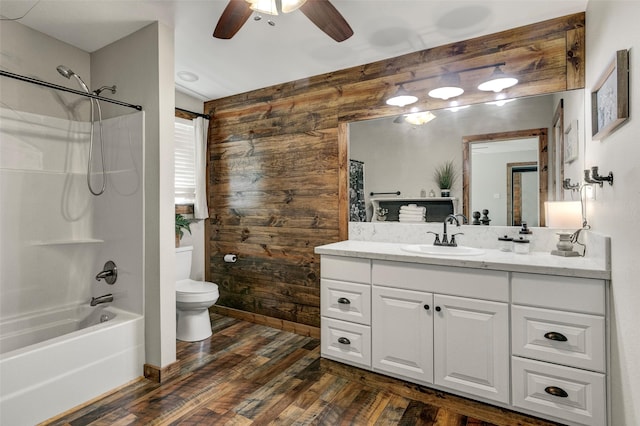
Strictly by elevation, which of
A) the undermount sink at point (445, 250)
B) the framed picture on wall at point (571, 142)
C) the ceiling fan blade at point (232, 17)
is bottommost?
the undermount sink at point (445, 250)

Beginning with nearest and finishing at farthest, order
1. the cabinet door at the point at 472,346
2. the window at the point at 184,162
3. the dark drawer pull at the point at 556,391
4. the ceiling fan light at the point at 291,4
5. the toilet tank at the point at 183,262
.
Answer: the ceiling fan light at the point at 291,4 → the dark drawer pull at the point at 556,391 → the cabinet door at the point at 472,346 → the toilet tank at the point at 183,262 → the window at the point at 184,162

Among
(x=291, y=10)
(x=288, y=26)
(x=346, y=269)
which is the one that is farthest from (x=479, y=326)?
(x=288, y=26)

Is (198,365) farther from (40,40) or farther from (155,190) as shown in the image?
(40,40)

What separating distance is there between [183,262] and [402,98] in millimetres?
2434

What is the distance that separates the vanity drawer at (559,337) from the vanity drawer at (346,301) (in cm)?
84

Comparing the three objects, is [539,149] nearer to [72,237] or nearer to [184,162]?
[184,162]

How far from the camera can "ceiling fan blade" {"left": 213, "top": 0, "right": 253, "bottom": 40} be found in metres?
1.64

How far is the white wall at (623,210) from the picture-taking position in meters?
1.21

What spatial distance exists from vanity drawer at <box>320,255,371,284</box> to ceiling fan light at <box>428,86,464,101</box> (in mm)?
1279

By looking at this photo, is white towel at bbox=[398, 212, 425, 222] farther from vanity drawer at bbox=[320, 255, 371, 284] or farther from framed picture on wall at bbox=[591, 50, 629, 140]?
framed picture on wall at bbox=[591, 50, 629, 140]

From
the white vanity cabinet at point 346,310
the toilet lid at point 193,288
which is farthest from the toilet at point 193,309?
the white vanity cabinet at point 346,310

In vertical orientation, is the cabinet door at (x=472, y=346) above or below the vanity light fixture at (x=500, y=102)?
below

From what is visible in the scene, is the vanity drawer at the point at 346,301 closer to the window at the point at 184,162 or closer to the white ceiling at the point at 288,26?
the white ceiling at the point at 288,26

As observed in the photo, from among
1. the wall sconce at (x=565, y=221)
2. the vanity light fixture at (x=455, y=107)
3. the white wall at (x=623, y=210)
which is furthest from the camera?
the vanity light fixture at (x=455, y=107)
